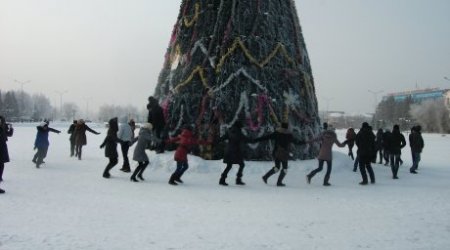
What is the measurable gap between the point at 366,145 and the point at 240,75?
3821 mm

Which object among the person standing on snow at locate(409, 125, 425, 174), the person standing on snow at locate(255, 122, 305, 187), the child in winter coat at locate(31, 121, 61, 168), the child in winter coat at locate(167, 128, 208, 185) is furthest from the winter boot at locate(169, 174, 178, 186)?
the person standing on snow at locate(409, 125, 425, 174)

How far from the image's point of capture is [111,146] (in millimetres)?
11336

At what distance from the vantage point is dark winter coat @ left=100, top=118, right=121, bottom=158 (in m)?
11.3

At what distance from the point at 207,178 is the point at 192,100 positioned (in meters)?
2.68

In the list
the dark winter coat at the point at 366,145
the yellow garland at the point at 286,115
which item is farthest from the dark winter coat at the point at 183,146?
the dark winter coat at the point at 366,145

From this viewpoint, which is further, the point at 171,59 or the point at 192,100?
the point at 171,59

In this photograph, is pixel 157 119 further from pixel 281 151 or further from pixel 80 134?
pixel 80 134

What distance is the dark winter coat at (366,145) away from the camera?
11.4 meters

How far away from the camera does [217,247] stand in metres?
5.50

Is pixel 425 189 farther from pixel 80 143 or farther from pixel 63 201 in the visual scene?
pixel 80 143

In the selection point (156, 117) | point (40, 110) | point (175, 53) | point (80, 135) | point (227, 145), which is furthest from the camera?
point (40, 110)

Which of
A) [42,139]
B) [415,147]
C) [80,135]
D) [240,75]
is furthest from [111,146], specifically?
[415,147]

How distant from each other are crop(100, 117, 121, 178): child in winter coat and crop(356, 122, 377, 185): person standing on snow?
6054mm

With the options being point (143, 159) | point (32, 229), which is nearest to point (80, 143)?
point (143, 159)
